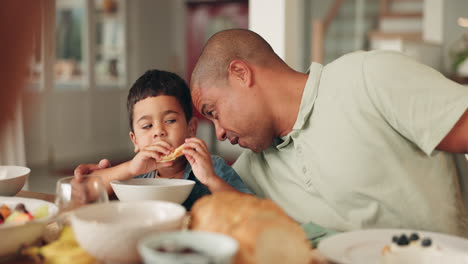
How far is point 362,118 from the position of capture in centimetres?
141

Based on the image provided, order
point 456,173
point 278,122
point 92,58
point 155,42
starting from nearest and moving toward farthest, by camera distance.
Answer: point 456,173, point 278,122, point 92,58, point 155,42

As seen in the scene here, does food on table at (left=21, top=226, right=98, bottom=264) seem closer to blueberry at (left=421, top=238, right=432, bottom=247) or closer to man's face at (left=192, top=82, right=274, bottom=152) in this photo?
blueberry at (left=421, top=238, right=432, bottom=247)

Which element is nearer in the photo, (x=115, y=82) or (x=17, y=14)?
(x=17, y=14)

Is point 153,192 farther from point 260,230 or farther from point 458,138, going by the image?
point 458,138

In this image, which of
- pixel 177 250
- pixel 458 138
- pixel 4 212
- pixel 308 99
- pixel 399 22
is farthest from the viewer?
pixel 399 22

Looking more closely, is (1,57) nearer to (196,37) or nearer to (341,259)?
(341,259)

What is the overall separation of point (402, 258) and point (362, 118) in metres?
0.66

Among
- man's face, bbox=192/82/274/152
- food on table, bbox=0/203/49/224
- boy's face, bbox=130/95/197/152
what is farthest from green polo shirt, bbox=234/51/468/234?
food on table, bbox=0/203/49/224

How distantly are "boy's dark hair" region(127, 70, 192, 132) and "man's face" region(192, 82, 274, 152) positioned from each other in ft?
0.85

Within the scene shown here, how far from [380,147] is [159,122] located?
31.3 inches

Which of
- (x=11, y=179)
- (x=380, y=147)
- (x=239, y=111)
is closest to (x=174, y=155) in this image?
(x=239, y=111)

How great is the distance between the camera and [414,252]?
793 mm

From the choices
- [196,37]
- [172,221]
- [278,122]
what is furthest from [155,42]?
[172,221]

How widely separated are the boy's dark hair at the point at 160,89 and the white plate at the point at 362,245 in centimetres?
108
